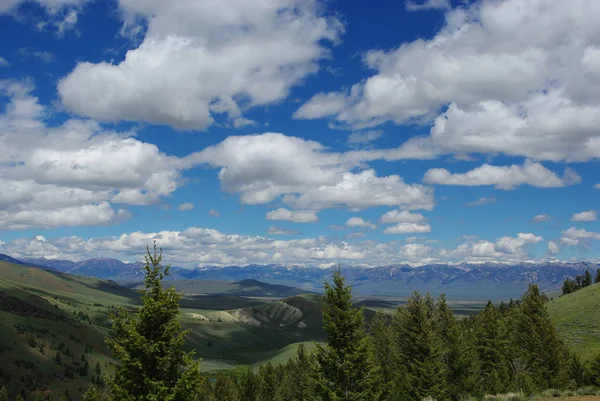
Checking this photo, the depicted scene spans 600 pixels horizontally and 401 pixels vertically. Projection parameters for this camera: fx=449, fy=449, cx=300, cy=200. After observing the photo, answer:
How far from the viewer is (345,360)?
3112cm

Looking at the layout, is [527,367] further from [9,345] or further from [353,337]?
[9,345]

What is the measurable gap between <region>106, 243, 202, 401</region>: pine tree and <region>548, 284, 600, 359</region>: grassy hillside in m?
77.1

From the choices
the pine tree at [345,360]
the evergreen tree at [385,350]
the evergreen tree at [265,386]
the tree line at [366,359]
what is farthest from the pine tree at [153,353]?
the evergreen tree at [265,386]

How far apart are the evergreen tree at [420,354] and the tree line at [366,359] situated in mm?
100

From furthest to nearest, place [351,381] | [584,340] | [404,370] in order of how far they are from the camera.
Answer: [584,340] < [404,370] < [351,381]

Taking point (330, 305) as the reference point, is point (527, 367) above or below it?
below

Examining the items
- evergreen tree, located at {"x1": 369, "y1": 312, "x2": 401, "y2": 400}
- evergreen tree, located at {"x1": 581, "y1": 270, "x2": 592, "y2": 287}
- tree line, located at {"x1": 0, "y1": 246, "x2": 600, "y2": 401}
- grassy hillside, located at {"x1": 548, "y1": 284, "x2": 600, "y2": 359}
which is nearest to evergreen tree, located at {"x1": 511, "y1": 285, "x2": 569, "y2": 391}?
tree line, located at {"x1": 0, "y1": 246, "x2": 600, "y2": 401}

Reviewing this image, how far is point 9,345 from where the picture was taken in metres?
109

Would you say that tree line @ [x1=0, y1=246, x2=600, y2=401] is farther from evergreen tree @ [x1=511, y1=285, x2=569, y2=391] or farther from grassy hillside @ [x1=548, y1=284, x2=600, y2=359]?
grassy hillside @ [x1=548, y1=284, x2=600, y2=359]

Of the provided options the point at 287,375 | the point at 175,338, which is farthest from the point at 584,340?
the point at 175,338

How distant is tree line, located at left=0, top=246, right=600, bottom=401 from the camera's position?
20.0m

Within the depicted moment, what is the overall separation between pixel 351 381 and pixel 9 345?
10955 cm

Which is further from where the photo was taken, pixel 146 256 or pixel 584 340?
pixel 584 340

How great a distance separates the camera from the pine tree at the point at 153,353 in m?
19.5
